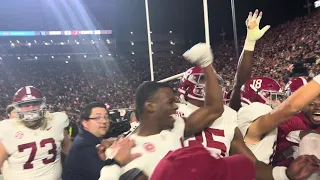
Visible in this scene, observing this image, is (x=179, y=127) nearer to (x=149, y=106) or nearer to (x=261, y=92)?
(x=149, y=106)

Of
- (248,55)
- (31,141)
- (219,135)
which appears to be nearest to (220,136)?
(219,135)

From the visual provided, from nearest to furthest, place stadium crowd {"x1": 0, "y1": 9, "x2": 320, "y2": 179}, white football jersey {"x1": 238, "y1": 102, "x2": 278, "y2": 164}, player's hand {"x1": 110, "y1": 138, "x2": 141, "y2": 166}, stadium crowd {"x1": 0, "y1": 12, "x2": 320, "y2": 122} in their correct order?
player's hand {"x1": 110, "y1": 138, "x2": 141, "y2": 166} → white football jersey {"x1": 238, "y1": 102, "x2": 278, "y2": 164} → stadium crowd {"x1": 0, "y1": 9, "x2": 320, "y2": 179} → stadium crowd {"x1": 0, "y1": 12, "x2": 320, "y2": 122}

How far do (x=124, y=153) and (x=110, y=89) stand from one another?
18430mm

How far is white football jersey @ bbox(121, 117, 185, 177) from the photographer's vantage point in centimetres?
139

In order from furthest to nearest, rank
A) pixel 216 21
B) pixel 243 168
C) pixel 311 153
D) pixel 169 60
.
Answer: pixel 169 60
pixel 216 21
pixel 311 153
pixel 243 168

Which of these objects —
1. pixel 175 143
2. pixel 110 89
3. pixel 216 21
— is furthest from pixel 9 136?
pixel 216 21

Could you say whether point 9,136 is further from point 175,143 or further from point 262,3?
point 262,3

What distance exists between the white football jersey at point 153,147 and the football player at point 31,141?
4.01ft

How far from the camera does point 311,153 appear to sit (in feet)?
5.12

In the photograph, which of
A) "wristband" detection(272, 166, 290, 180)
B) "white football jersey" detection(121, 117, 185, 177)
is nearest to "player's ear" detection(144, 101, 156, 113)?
"white football jersey" detection(121, 117, 185, 177)

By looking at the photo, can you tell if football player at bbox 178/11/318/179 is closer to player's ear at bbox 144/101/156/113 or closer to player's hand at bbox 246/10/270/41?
player's ear at bbox 144/101/156/113

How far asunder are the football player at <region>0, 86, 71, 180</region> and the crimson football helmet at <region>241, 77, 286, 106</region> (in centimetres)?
141

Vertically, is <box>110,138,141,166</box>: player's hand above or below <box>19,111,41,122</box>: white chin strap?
below

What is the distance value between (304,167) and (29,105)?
1905mm
